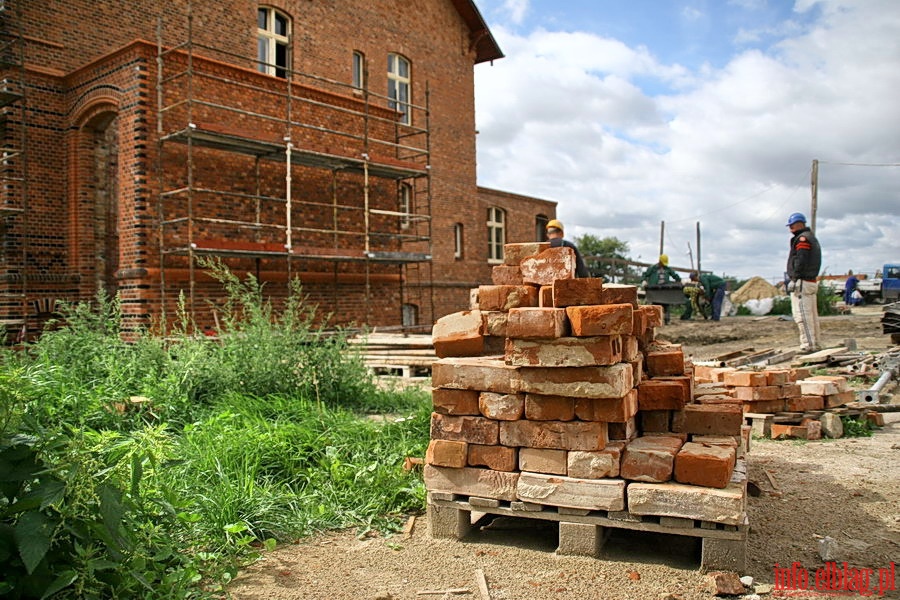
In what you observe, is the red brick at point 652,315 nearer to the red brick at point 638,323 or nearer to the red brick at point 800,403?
the red brick at point 638,323

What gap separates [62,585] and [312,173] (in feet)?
38.9

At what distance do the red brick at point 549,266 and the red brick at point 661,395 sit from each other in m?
0.84

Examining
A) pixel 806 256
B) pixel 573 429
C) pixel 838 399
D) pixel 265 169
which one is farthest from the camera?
pixel 265 169

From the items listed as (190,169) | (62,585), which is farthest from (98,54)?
(62,585)

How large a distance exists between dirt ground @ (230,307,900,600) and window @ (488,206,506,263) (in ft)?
62.0

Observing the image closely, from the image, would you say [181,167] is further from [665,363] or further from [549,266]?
[665,363]

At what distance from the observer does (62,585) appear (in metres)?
2.70

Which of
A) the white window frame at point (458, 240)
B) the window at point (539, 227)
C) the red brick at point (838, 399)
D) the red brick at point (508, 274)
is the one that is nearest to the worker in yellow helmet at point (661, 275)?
the window at point (539, 227)

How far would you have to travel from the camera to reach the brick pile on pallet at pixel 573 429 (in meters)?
3.50

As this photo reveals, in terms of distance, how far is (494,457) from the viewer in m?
3.90

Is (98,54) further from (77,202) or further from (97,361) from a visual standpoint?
(97,361)

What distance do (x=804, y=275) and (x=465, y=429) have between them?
8807mm

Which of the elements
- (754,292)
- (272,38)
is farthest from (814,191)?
(272,38)

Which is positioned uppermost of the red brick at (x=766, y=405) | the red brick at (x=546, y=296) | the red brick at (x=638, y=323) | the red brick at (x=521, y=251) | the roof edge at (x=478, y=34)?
the roof edge at (x=478, y=34)
